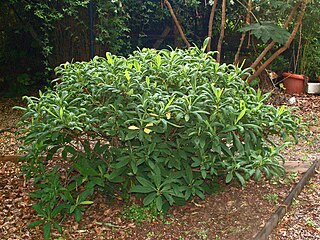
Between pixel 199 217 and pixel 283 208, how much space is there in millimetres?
602

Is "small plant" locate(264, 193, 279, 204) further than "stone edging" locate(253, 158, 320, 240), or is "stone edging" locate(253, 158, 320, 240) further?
"small plant" locate(264, 193, 279, 204)

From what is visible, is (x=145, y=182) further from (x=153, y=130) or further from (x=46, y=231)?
(x=46, y=231)

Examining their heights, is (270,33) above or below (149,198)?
above

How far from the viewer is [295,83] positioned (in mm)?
7719

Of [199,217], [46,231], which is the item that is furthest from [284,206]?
[46,231]

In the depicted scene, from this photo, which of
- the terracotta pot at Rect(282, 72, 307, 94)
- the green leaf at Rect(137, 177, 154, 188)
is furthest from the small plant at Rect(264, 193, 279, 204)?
the terracotta pot at Rect(282, 72, 307, 94)

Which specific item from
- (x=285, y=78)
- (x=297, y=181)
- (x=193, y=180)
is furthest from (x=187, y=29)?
(x=193, y=180)

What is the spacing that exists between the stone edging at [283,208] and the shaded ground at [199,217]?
0.13ft

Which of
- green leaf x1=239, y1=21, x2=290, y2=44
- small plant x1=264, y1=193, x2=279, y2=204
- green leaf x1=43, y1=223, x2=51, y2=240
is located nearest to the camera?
green leaf x1=43, y1=223, x2=51, y2=240

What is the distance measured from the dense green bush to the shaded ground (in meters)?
0.13

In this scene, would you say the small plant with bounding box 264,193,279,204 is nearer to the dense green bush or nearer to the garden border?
the garden border

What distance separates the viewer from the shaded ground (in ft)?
9.10

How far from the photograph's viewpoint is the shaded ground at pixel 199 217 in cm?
277

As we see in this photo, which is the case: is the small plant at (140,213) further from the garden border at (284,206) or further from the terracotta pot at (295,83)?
the terracotta pot at (295,83)
